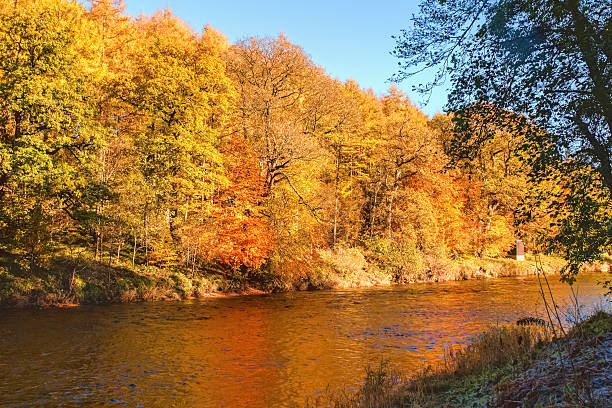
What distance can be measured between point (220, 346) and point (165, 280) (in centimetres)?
1394

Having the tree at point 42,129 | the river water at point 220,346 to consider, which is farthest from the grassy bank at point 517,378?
the tree at point 42,129

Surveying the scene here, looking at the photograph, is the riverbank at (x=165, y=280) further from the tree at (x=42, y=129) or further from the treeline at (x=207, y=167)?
the tree at (x=42, y=129)

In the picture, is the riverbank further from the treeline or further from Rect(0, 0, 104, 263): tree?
Rect(0, 0, 104, 263): tree

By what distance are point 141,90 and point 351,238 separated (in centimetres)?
2450

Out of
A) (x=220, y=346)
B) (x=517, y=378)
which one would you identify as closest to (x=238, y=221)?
(x=220, y=346)

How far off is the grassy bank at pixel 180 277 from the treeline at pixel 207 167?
0.75 ft

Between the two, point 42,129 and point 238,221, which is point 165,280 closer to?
point 238,221

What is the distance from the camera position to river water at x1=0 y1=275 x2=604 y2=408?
11836mm

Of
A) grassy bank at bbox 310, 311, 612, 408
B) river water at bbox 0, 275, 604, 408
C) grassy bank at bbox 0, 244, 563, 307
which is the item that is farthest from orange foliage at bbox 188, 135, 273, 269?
grassy bank at bbox 310, 311, 612, 408

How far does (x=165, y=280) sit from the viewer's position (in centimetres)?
2977

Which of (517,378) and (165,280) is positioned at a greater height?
(517,378)

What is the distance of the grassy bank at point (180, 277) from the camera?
A: 81.0 ft

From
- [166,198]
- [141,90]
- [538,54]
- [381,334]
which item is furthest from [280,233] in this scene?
[538,54]

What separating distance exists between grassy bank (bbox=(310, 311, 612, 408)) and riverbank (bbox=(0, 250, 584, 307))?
19544 mm
